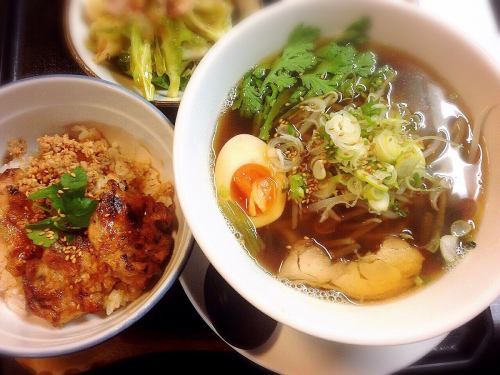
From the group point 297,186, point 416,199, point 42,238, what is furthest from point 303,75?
point 42,238

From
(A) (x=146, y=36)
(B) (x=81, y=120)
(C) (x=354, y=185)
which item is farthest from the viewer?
(A) (x=146, y=36)

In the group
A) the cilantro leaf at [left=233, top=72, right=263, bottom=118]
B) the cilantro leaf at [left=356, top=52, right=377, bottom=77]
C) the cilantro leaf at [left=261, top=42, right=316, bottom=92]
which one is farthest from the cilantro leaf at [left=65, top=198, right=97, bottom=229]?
the cilantro leaf at [left=356, top=52, right=377, bottom=77]

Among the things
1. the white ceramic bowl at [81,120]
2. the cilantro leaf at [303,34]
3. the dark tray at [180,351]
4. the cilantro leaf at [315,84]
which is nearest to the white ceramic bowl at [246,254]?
the cilantro leaf at [303,34]

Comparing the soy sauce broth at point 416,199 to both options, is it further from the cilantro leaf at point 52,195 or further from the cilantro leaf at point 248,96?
the cilantro leaf at point 52,195

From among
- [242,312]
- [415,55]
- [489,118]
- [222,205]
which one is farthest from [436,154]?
[242,312]

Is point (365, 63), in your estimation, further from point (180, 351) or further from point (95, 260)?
point (180, 351)

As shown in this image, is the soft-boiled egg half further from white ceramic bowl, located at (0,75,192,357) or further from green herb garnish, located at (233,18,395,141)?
Result: white ceramic bowl, located at (0,75,192,357)

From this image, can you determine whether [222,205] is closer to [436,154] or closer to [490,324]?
[436,154]
